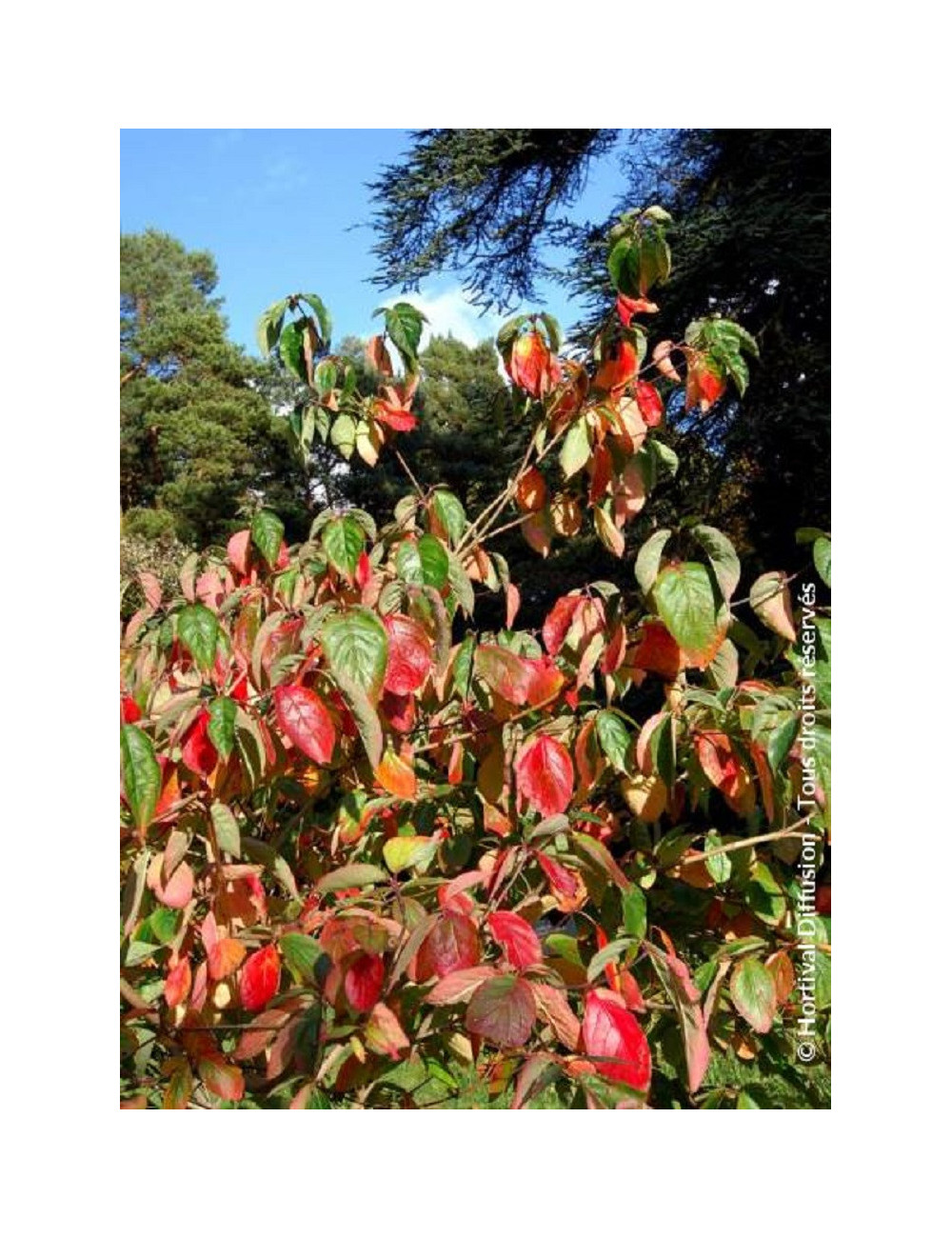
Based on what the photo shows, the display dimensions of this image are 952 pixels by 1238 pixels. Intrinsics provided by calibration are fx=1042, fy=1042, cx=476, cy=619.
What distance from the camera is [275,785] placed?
1076 millimetres

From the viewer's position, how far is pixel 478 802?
3.79 ft

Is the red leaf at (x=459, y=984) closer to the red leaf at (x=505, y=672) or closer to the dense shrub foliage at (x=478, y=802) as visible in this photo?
the dense shrub foliage at (x=478, y=802)

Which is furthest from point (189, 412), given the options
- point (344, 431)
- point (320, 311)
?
point (320, 311)

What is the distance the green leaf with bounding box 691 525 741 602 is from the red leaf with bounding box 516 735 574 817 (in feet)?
0.68

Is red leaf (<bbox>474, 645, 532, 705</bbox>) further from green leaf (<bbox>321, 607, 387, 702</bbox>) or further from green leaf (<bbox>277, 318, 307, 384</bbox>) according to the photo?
green leaf (<bbox>277, 318, 307, 384</bbox>)

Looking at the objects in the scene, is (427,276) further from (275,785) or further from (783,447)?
(275,785)

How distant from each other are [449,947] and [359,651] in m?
0.23

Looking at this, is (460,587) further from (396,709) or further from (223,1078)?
(223,1078)

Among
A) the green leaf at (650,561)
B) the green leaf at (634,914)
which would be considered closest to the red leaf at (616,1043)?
the green leaf at (634,914)

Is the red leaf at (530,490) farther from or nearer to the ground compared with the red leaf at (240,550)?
farther from the ground

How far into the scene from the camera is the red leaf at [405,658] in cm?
85

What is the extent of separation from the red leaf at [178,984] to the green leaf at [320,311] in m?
0.68

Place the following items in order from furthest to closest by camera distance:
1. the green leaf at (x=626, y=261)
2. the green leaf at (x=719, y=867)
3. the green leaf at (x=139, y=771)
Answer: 1. the green leaf at (x=626, y=261)
2. the green leaf at (x=719, y=867)
3. the green leaf at (x=139, y=771)

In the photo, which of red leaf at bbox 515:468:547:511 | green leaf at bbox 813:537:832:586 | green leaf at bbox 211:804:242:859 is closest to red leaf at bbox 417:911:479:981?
green leaf at bbox 211:804:242:859
